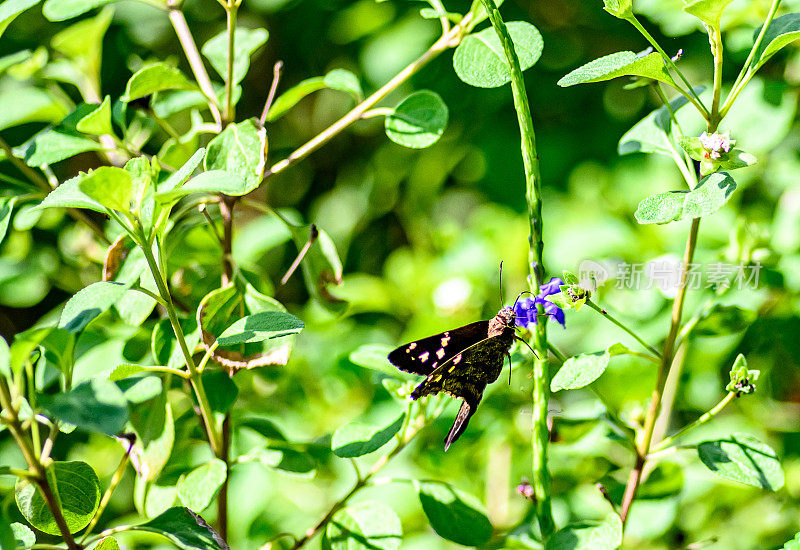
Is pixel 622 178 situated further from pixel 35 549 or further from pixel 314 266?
pixel 35 549

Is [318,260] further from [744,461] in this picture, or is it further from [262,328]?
[744,461]

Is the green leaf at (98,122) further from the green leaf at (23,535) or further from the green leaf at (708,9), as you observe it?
the green leaf at (708,9)

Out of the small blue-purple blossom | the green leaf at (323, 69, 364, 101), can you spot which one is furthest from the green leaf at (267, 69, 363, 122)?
the small blue-purple blossom

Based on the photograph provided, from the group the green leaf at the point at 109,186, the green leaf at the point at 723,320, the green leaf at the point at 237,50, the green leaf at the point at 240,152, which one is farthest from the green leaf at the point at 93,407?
the green leaf at the point at 723,320

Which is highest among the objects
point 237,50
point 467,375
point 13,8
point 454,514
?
point 13,8

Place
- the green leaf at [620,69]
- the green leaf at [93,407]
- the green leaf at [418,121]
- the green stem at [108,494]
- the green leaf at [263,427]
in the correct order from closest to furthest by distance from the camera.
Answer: the green leaf at [93,407], the green leaf at [620,69], the green stem at [108,494], the green leaf at [418,121], the green leaf at [263,427]

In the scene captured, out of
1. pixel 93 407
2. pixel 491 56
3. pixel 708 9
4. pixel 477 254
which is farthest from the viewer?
pixel 477 254

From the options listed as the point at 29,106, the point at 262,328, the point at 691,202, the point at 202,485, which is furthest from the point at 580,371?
the point at 29,106
